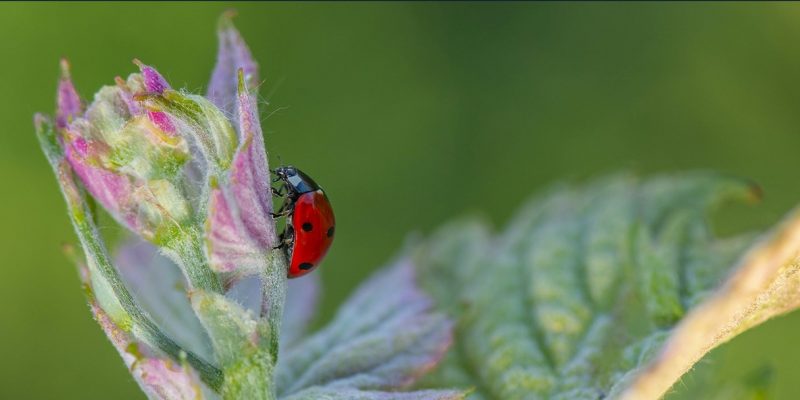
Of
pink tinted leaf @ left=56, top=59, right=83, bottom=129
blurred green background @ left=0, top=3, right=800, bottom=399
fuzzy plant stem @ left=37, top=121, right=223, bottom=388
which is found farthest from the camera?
blurred green background @ left=0, top=3, right=800, bottom=399

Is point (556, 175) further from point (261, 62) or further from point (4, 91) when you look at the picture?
point (4, 91)

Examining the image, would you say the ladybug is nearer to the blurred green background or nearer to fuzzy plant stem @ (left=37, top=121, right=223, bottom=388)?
fuzzy plant stem @ (left=37, top=121, right=223, bottom=388)

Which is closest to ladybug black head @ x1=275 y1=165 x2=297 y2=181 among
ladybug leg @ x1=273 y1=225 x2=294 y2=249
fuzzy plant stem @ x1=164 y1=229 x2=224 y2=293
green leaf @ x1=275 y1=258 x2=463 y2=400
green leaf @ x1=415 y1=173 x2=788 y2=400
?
ladybug leg @ x1=273 y1=225 x2=294 y2=249

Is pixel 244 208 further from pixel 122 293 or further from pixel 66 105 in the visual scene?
pixel 66 105

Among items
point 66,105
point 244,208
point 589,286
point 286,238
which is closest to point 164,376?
point 244,208

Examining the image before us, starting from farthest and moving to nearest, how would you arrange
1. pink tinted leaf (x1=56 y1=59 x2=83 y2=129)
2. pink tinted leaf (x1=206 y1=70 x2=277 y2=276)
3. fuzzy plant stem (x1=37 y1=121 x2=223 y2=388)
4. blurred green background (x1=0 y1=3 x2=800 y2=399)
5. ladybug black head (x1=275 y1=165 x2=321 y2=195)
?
→ blurred green background (x1=0 y1=3 x2=800 y2=399)
ladybug black head (x1=275 y1=165 x2=321 y2=195)
pink tinted leaf (x1=56 y1=59 x2=83 y2=129)
fuzzy plant stem (x1=37 y1=121 x2=223 y2=388)
pink tinted leaf (x1=206 y1=70 x2=277 y2=276)

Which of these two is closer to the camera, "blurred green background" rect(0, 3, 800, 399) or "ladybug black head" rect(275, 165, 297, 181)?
"ladybug black head" rect(275, 165, 297, 181)
